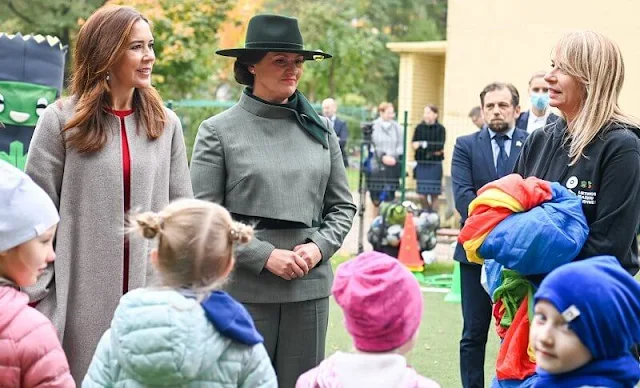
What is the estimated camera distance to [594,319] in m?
3.01

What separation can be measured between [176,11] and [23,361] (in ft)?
65.5

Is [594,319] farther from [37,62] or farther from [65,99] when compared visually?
[37,62]

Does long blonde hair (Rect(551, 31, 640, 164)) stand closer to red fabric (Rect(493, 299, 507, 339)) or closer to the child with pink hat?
red fabric (Rect(493, 299, 507, 339))

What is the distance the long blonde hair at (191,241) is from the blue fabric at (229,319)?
0.06m

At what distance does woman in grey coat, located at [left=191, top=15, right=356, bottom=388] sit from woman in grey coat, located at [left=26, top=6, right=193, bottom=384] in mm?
397

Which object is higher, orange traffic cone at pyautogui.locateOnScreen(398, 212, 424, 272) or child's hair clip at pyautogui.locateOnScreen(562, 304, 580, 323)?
child's hair clip at pyautogui.locateOnScreen(562, 304, 580, 323)

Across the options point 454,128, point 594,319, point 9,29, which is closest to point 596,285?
point 594,319

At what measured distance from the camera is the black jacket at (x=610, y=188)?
4066mm

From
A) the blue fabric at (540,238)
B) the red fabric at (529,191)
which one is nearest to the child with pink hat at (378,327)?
the blue fabric at (540,238)

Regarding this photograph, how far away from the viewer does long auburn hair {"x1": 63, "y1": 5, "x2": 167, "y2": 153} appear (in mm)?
4016

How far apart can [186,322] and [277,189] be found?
5.20ft

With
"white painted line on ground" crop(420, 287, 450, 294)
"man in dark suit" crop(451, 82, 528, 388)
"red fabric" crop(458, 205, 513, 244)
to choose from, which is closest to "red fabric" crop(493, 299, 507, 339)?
"red fabric" crop(458, 205, 513, 244)

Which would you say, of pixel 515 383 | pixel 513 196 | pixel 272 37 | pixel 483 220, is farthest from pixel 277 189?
pixel 515 383

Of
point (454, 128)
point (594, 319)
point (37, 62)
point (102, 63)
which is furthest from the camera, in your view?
point (454, 128)
